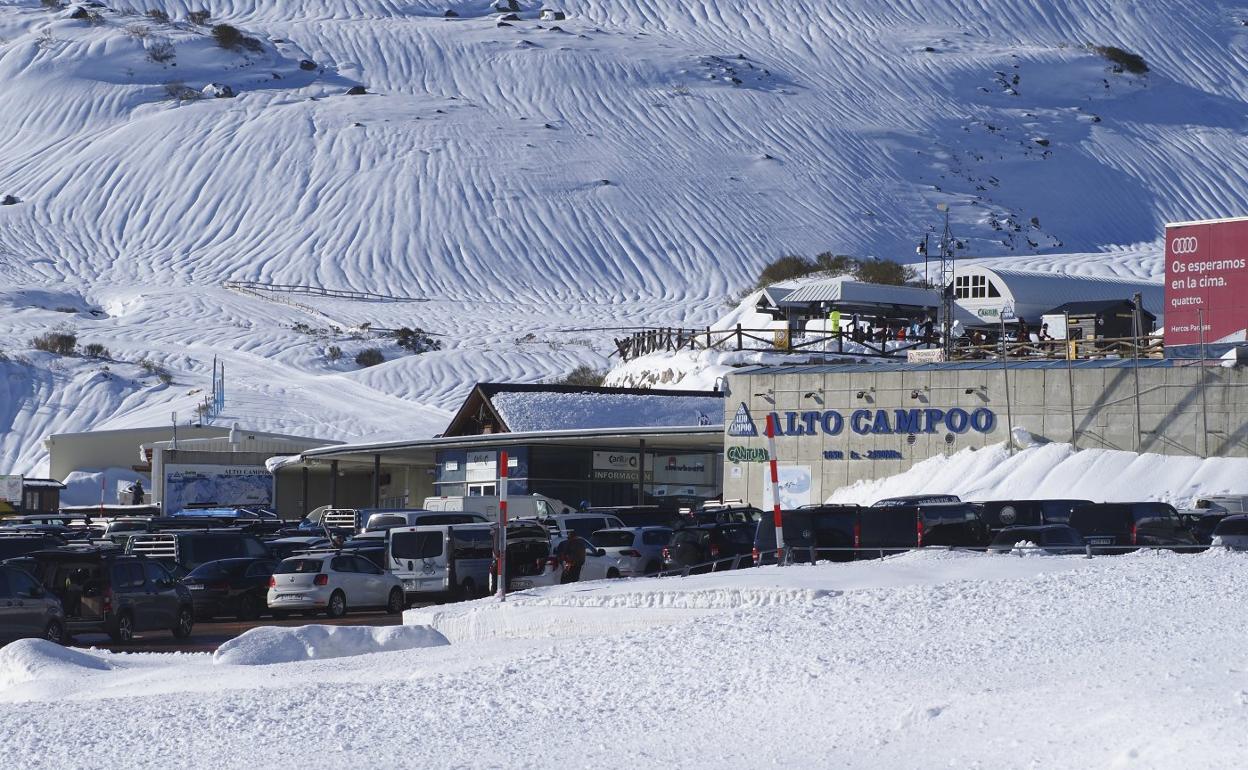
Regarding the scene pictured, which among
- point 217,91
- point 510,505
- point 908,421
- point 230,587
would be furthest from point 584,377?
point 217,91

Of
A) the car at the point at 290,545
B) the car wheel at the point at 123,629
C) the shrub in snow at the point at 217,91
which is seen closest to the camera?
the car wheel at the point at 123,629

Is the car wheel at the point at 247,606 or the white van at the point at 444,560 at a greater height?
the white van at the point at 444,560

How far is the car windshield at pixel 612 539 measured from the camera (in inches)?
1051

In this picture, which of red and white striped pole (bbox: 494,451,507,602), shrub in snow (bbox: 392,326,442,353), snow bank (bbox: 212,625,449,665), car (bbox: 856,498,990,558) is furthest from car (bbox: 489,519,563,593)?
shrub in snow (bbox: 392,326,442,353)

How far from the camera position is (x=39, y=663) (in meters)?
15.3

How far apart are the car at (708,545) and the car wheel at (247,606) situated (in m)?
6.06

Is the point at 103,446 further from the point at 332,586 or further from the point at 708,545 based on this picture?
the point at 708,545

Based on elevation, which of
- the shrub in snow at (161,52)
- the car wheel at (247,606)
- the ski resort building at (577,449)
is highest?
the shrub in snow at (161,52)

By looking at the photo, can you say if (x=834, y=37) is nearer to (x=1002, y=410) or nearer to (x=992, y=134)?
(x=992, y=134)

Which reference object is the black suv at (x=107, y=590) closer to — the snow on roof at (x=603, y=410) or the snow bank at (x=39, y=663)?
the snow bank at (x=39, y=663)

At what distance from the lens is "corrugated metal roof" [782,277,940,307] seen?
179 ft

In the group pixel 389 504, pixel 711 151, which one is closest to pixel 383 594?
pixel 389 504

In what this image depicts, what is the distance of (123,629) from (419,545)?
6000 millimetres

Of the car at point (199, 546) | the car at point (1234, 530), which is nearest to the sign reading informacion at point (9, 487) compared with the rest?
the car at point (199, 546)
